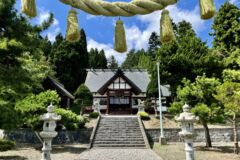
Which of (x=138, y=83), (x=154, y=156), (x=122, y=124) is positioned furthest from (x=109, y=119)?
(x=138, y=83)

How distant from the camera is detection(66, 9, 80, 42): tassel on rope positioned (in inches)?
70.4

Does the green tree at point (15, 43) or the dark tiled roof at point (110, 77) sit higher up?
the dark tiled roof at point (110, 77)

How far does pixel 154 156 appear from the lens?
1623cm

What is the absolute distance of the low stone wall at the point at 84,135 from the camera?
23.5 m

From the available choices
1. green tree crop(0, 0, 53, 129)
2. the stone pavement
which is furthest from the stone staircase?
green tree crop(0, 0, 53, 129)

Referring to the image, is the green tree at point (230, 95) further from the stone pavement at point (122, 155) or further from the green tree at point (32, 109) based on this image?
the green tree at point (32, 109)

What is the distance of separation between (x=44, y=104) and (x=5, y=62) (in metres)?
7.63

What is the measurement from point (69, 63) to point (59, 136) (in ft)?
69.7

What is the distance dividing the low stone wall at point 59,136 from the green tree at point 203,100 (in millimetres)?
8381

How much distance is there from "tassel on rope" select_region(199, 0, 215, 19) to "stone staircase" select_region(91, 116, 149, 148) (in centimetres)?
1888

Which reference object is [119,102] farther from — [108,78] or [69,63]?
[69,63]

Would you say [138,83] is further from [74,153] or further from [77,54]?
[74,153]

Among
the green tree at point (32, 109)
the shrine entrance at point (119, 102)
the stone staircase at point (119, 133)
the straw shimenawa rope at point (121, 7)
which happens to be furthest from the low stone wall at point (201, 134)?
the straw shimenawa rope at point (121, 7)

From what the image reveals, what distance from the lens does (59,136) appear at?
23766 millimetres
